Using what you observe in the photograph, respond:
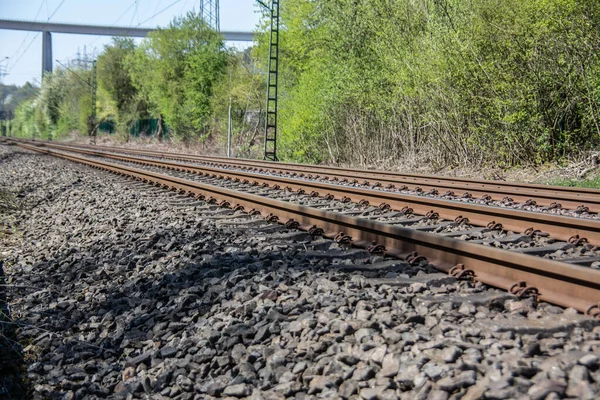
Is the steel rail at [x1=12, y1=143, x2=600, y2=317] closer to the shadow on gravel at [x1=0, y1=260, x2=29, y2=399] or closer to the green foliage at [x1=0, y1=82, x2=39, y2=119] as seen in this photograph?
the shadow on gravel at [x1=0, y1=260, x2=29, y2=399]

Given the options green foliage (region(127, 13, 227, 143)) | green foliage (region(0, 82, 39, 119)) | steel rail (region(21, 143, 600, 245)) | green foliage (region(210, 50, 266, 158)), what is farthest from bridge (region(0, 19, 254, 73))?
steel rail (region(21, 143, 600, 245))

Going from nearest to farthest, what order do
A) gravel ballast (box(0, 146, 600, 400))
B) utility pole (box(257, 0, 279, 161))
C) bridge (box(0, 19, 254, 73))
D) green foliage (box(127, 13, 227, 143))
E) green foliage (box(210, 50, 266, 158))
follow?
gravel ballast (box(0, 146, 600, 400))
utility pole (box(257, 0, 279, 161))
green foliage (box(210, 50, 266, 158))
green foliage (box(127, 13, 227, 143))
bridge (box(0, 19, 254, 73))

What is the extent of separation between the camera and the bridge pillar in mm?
79938

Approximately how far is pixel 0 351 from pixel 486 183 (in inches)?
344

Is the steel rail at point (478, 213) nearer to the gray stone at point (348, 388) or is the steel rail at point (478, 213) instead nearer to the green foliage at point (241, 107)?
the gray stone at point (348, 388)

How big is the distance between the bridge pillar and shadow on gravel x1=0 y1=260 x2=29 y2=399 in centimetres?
8377

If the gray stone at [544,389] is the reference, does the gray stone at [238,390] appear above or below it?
below

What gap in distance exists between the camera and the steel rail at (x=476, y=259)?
11.4 ft

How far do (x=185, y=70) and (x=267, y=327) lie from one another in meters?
40.4

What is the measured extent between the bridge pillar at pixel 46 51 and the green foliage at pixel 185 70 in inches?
1578

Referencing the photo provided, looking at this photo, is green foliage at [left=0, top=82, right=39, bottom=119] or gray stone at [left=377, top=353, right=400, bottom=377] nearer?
gray stone at [left=377, top=353, right=400, bottom=377]

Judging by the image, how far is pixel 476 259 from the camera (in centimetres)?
427

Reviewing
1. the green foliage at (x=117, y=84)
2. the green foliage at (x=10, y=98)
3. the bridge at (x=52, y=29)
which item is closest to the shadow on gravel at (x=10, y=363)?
the green foliage at (x=117, y=84)

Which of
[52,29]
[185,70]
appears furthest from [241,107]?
[52,29]
